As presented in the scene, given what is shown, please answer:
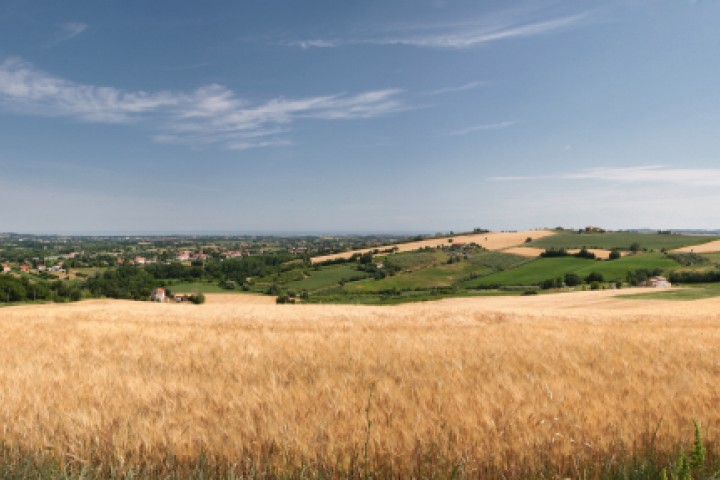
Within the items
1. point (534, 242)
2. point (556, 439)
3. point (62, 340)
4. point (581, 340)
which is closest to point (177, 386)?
point (556, 439)

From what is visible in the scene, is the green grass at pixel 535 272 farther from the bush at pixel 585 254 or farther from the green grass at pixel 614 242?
the green grass at pixel 614 242

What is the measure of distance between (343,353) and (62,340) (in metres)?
4.73

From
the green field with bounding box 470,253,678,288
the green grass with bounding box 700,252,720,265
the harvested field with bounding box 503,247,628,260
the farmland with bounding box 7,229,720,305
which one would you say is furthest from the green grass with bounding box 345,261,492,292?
the green grass with bounding box 700,252,720,265

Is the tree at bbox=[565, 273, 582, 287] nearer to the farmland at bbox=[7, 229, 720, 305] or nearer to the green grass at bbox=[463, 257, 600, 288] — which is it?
the farmland at bbox=[7, 229, 720, 305]

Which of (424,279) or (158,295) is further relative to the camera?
(424,279)

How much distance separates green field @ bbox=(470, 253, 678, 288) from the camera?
67.2 meters

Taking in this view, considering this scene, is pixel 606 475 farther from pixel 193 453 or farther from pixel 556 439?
pixel 193 453

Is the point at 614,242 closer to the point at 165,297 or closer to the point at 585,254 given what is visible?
the point at 585,254

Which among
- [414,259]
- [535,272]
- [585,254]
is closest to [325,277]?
[414,259]

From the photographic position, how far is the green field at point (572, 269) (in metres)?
67.2

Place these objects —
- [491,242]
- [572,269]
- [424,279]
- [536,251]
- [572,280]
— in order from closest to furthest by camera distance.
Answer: [572,280] < [572,269] < [424,279] < [536,251] < [491,242]

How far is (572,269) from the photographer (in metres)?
72.9

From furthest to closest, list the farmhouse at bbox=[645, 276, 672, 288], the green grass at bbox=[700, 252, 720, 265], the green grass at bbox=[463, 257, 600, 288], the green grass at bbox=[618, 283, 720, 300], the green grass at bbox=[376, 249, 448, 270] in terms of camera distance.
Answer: the green grass at bbox=[376, 249, 448, 270], the green grass at bbox=[463, 257, 600, 288], the green grass at bbox=[700, 252, 720, 265], the farmhouse at bbox=[645, 276, 672, 288], the green grass at bbox=[618, 283, 720, 300]

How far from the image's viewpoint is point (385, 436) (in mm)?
2438
